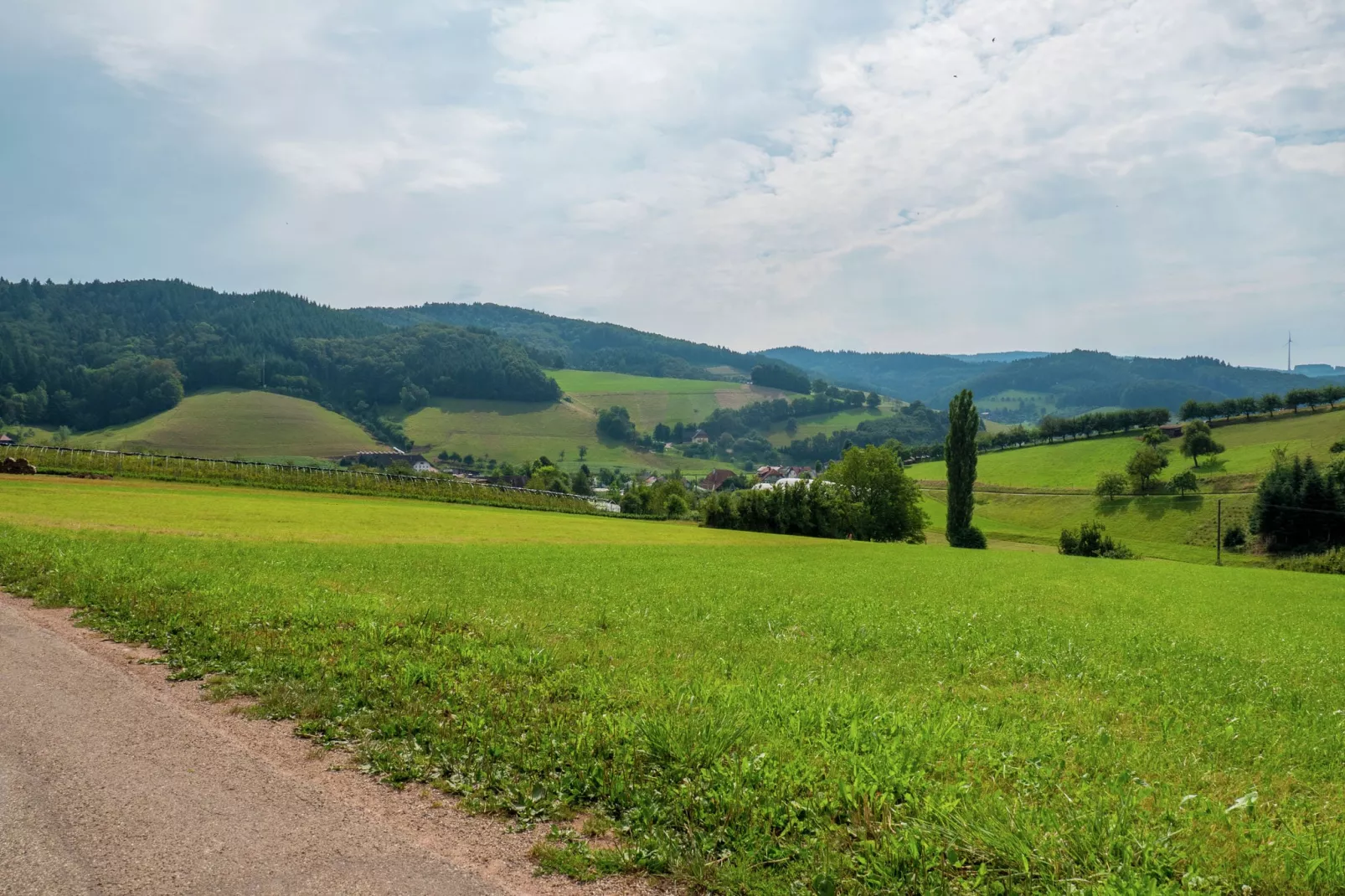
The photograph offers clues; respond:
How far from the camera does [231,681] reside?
10.1 m

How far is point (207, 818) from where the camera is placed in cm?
651

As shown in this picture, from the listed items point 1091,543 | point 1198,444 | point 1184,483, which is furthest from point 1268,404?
point 1091,543

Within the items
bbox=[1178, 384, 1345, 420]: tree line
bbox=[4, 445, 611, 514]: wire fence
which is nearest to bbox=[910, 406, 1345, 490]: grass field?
bbox=[1178, 384, 1345, 420]: tree line

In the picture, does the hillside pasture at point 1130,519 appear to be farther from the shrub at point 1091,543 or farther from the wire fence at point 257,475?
the wire fence at point 257,475

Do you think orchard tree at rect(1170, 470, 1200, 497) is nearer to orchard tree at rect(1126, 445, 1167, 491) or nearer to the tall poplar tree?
orchard tree at rect(1126, 445, 1167, 491)

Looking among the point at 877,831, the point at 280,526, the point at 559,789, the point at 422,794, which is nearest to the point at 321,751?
the point at 422,794

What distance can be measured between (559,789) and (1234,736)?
28.8 feet

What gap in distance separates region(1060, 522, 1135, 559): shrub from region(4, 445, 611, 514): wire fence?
65275 millimetres

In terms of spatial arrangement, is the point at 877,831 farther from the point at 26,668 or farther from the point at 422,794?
the point at 26,668

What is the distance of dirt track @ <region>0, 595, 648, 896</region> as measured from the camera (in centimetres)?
566

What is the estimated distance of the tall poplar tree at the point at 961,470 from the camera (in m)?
88.6

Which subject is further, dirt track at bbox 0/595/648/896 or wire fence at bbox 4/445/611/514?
wire fence at bbox 4/445/611/514

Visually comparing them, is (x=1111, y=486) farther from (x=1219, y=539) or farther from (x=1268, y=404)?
(x=1268, y=404)

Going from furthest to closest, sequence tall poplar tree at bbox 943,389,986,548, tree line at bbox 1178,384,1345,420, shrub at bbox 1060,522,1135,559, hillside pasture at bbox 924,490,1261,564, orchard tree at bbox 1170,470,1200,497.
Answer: tree line at bbox 1178,384,1345,420, orchard tree at bbox 1170,470,1200,497, hillside pasture at bbox 924,490,1261,564, tall poplar tree at bbox 943,389,986,548, shrub at bbox 1060,522,1135,559
